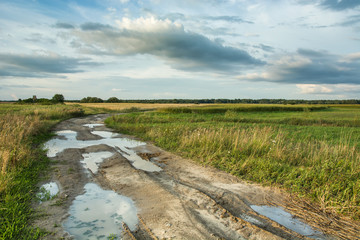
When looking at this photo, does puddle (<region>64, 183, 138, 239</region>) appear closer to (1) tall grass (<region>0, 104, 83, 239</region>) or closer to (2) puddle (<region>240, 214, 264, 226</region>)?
(1) tall grass (<region>0, 104, 83, 239</region>)

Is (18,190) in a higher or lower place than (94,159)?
higher

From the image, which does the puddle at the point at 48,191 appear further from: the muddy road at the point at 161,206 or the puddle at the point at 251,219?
the puddle at the point at 251,219

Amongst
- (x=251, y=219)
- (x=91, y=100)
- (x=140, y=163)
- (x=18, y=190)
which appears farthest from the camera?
(x=91, y=100)

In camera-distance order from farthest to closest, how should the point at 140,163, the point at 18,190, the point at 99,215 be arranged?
the point at 140,163, the point at 18,190, the point at 99,215

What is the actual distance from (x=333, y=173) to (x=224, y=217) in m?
3.87

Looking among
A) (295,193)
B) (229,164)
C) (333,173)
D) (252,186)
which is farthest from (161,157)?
(333,173)

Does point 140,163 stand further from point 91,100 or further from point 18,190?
point 91,100

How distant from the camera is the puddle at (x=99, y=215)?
4.34 metres

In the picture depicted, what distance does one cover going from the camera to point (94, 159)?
32.1ft

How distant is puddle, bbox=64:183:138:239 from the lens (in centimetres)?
434

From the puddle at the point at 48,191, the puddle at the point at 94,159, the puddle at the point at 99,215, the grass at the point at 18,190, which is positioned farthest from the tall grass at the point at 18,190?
the puddle at the point at 94,159

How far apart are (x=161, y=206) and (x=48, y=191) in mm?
3282

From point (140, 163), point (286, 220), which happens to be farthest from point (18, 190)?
point (286, 220)

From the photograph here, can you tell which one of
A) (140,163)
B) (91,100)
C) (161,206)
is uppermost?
(91,100)
